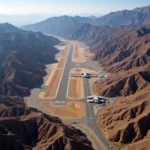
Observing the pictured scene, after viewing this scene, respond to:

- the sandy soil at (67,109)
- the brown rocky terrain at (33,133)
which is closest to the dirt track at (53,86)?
the sandy soil at (67,109)

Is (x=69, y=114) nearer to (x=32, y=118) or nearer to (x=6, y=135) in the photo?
(x=32, y=118)

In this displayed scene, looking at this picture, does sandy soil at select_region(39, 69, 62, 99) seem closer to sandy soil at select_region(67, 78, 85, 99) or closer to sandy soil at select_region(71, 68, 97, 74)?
sandy soil at select_region(67, 78, 85, 99)

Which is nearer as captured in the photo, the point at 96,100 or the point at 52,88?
the point at 96,100

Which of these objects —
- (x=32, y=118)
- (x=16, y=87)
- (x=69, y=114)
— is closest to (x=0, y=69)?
(x=16, y=87)

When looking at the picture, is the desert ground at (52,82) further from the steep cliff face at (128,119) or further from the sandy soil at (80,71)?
the steep cliff face at (128,119)

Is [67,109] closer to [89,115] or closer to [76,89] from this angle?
[89,115]

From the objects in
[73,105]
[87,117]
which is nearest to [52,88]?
[73,105]
